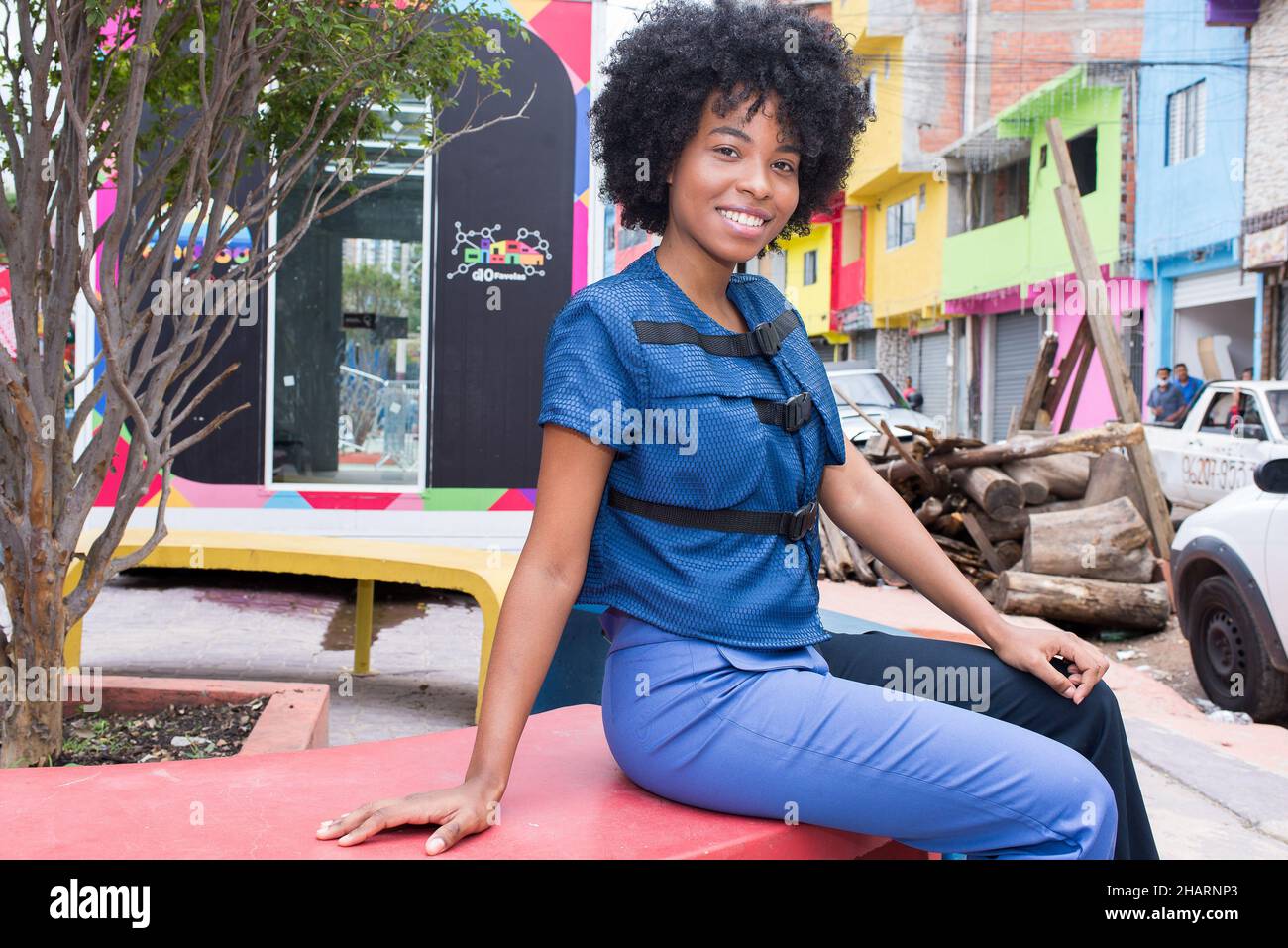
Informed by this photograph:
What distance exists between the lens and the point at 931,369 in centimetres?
3309

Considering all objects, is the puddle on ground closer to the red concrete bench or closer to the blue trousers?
the red concrete bench

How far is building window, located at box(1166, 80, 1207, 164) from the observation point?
20.7m

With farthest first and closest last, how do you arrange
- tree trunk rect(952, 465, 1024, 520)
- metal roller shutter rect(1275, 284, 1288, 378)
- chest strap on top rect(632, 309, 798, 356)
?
metal roller shutter rect(1275, 284, 1288, 378), tree trunk rect(952, 465, 1024, 520), chest strap on top rect(632, 309, 798, 356)

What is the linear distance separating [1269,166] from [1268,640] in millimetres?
15102

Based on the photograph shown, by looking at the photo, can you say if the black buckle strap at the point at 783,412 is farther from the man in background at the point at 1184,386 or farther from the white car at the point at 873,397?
the man in background at the point at 1184,386

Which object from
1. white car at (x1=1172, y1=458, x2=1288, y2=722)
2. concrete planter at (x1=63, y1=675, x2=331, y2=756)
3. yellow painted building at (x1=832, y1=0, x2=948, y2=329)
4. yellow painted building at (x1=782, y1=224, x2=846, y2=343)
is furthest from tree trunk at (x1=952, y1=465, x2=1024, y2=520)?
yellow painted building at (x1=782, y1=224, x2=846, y2=343)

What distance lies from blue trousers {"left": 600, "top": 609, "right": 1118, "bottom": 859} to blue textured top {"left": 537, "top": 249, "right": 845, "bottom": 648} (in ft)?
0.19

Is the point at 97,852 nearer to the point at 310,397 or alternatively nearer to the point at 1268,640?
the point at 1268,640

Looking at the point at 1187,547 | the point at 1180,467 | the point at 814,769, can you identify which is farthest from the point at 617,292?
the point at 1180,467

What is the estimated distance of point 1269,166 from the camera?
18438mm

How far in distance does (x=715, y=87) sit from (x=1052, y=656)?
43.7 inches

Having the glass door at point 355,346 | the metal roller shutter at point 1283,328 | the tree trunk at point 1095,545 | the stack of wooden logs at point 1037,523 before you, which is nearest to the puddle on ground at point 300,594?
the glass door at point 355,346

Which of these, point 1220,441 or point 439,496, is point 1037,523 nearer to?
point 439,496

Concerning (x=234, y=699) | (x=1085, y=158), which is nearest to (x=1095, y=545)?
(x=234, y=699)
